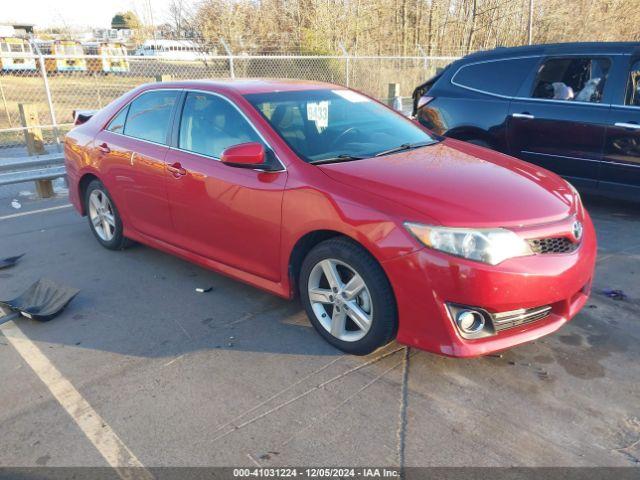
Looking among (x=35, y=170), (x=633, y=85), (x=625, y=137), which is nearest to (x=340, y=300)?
(x=625, y=137)

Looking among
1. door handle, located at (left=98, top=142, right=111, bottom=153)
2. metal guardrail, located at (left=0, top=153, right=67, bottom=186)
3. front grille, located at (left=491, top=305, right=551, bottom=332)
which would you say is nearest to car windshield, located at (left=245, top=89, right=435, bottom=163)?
front grille, located at (left=491, top=305, right=551, bottom=332)

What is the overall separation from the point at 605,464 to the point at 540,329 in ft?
2.55

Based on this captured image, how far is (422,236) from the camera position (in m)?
2.80

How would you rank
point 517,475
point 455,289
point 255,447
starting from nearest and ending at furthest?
point 517,475 → point 255,447 → point 455,289

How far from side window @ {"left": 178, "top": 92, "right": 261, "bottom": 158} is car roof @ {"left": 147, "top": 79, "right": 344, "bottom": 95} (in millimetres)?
87

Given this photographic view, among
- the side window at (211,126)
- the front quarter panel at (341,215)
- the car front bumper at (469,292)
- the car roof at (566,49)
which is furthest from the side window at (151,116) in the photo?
the car roof at (566,49)

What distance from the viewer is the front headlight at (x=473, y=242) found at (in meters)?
2.75

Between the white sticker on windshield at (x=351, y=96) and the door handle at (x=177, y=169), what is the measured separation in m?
1.38

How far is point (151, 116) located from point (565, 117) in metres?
4.39

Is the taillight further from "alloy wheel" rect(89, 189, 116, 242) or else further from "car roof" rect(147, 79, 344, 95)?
"alloy wheel" rect(89, 189, 116, 242)

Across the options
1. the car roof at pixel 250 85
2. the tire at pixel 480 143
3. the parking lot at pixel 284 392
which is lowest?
the parking lot at pixel 284 392

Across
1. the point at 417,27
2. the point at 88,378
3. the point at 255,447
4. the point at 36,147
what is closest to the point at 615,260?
the point at 255,447

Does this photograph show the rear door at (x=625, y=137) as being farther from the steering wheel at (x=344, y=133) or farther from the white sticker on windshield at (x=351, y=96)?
the steering wheel at (x=344, y=133)

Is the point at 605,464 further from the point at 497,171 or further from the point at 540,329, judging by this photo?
the point at 497,171
